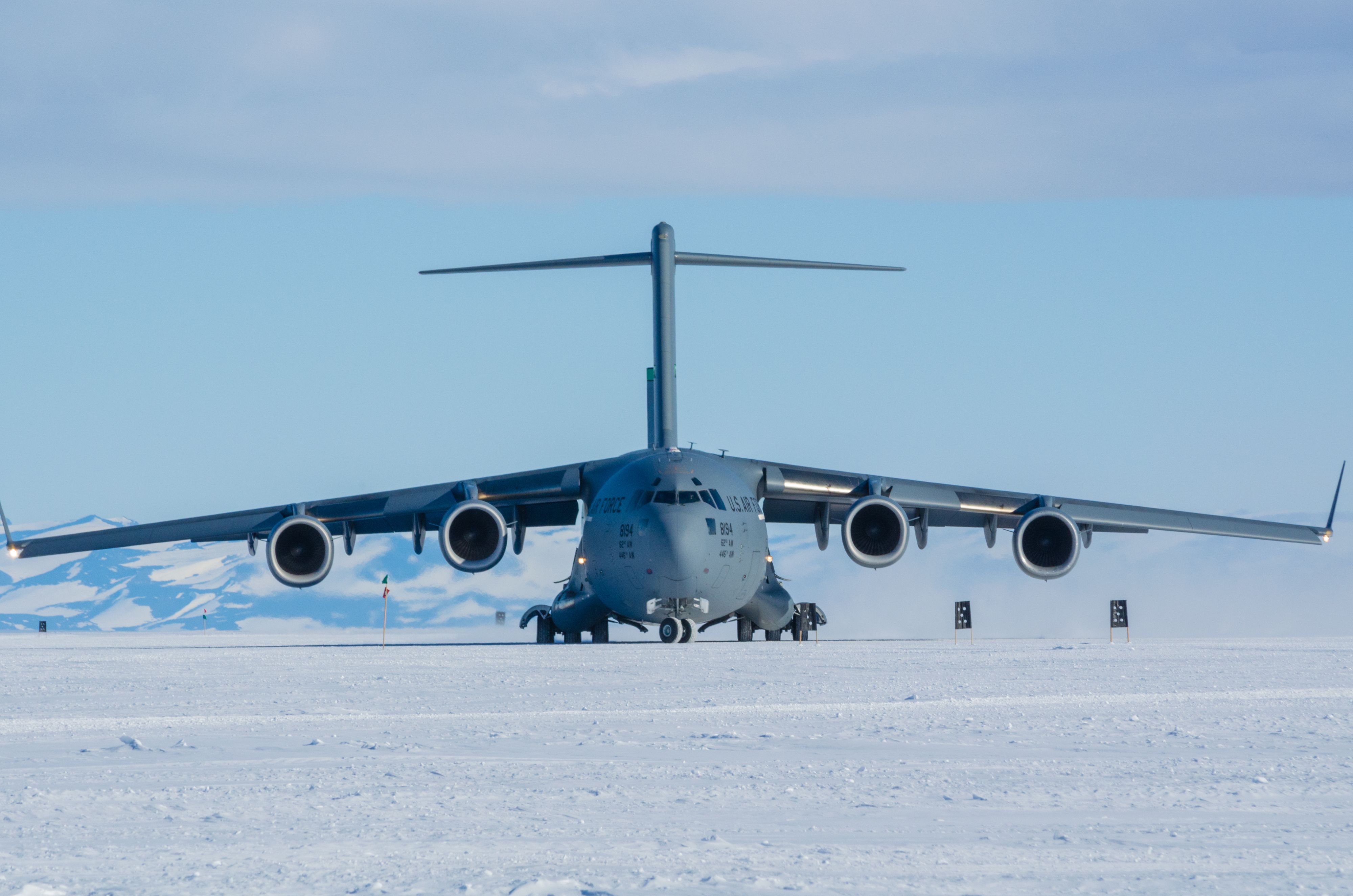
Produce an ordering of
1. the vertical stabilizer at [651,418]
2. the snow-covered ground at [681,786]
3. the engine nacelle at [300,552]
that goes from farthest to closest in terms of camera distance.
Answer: the vertical stabilizer at [651,418]
the engine nacelle at [300,552]
the snow-covered ground at [681,786]

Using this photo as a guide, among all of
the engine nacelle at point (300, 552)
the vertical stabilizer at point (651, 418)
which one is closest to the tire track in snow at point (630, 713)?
the engine nacelle at point (300, 552)

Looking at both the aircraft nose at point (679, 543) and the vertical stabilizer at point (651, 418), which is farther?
the vertical stabilizer at point (651, 418)

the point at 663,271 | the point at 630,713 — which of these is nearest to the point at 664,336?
the point at 663,271

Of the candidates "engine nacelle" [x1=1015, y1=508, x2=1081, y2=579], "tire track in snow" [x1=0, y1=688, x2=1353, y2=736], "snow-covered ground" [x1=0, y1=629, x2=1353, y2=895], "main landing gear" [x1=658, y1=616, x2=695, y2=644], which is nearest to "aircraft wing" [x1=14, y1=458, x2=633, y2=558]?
Answer: "main landing gear" [x1=658, y1=616, x2=695, y2=644]

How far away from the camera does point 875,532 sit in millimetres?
27641

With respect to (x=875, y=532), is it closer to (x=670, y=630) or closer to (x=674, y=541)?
(x=670, y=630)

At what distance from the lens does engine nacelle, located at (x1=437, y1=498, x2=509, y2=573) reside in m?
26.8

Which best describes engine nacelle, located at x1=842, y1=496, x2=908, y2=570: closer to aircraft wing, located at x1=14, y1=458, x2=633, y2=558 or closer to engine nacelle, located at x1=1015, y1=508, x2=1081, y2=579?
engine nacelle, located at x1=1015, y1=508, x2=1081, y2=579

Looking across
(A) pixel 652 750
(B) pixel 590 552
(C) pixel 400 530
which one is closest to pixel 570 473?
(B) pixel 590 552

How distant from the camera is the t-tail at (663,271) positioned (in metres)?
29.9

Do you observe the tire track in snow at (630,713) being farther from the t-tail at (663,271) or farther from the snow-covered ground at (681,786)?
the t-tail at (663,271)

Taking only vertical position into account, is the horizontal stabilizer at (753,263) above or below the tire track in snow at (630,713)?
above

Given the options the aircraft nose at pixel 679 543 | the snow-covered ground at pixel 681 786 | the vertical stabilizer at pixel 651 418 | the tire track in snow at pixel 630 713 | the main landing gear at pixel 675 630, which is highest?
the vertical stabilizer at pixel 651 418

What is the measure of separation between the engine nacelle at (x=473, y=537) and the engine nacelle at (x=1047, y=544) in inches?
362
